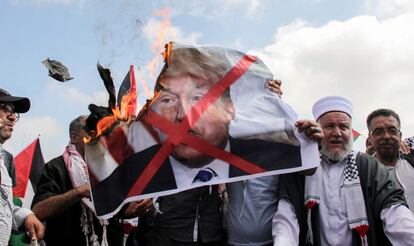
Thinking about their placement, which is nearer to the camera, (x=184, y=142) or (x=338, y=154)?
(x=184, y=142)

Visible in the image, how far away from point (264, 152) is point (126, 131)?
1010 mm

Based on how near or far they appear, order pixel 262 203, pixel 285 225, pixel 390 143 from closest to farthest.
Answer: pixel 285 225 → pixel 262 203 → pixel 390 143

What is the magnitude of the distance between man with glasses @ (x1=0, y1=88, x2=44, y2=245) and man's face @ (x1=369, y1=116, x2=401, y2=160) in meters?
3.36

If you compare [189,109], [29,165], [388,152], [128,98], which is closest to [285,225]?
[189,109]

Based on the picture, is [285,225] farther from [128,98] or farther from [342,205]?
[128,98]

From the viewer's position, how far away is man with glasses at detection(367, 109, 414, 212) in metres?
4.93

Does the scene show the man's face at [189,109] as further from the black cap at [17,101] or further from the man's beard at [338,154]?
the black cap at [17,101]

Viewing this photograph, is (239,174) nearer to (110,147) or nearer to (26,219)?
(110,147)

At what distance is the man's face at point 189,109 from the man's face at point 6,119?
1541mm

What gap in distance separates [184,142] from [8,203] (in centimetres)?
137

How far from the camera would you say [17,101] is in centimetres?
430

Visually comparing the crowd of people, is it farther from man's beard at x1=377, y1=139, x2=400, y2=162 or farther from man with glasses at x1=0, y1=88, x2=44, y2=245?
man's beard at x1=377, y1=139, x2=400, y2=162

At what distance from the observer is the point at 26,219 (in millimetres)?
3613

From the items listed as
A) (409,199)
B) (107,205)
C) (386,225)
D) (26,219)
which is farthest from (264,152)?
(409,199)
